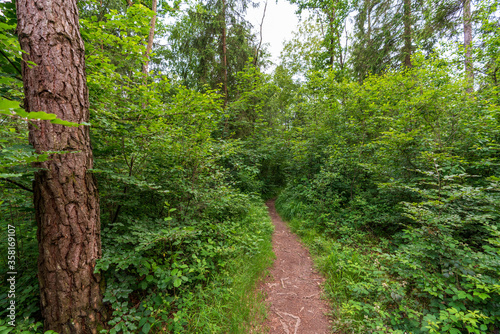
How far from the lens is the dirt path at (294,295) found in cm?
239

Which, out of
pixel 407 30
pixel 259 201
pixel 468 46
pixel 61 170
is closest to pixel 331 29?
pixel 407 30

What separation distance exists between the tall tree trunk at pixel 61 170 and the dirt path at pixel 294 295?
7.17 ft

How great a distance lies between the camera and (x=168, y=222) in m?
2.60

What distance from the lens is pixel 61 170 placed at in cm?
164

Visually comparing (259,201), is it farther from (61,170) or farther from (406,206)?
(61,170)

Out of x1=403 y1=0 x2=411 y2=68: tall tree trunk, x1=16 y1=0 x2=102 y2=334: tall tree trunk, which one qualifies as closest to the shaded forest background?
x1=16 y1=0 x2=102 y2=334: tall tree trunk

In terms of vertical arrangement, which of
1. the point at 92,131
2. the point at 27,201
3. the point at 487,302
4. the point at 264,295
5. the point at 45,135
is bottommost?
the point at 264,295

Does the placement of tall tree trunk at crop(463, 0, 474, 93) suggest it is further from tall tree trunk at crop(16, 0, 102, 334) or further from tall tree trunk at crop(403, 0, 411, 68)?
tall tree trunk at crop(16, 0, 102, 334)

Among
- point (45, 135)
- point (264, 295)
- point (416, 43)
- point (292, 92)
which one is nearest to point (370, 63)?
point (416, 43)

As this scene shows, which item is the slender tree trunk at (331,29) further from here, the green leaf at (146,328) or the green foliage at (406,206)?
the green leaf at (146,328)

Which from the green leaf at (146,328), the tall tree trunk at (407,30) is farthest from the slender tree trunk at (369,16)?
the green leaf at (146,328)

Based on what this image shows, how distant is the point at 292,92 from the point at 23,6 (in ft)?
49.7

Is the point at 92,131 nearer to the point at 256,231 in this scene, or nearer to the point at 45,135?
the point at 45,135

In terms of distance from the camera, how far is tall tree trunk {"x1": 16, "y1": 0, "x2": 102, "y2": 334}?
5.16 feet
